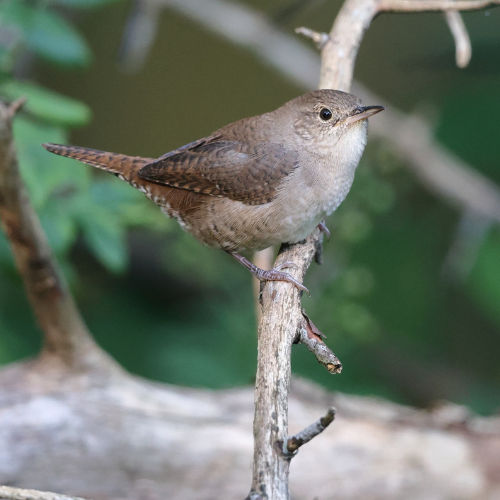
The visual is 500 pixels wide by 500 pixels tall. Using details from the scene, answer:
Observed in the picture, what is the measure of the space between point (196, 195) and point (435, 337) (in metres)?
A: 3.34

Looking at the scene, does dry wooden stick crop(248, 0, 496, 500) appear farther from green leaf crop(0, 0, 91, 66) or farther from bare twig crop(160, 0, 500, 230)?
bare twig crop(160, 0, 500, 230)

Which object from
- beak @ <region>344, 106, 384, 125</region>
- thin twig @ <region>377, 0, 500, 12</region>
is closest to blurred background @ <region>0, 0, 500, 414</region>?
thin twig @ <region>377, 0, 500, 12</region>

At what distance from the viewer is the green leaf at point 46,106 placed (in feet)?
9.77

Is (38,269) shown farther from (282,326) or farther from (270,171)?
(282,326)

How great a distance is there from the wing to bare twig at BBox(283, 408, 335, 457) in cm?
119

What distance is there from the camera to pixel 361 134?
2.72 meters

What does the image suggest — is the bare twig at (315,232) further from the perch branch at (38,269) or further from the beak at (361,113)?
the perch branch at (38,269)

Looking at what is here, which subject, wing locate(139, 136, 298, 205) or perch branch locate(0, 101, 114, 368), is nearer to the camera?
perch branch locate(0, 101, 114, 368)

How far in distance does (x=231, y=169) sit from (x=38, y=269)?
0.91m

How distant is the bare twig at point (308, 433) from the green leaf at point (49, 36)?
230 cm

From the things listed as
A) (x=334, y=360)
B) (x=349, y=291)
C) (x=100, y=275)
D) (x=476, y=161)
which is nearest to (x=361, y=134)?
(x=334, y=360)

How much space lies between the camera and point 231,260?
494 centimetres

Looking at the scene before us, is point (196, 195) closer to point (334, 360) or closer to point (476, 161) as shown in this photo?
point (334, 360)

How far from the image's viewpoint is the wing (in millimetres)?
2680
